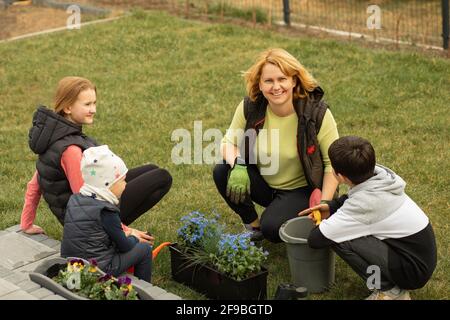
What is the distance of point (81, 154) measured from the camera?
5047 mm

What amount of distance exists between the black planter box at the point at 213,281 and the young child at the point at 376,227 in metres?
0.44

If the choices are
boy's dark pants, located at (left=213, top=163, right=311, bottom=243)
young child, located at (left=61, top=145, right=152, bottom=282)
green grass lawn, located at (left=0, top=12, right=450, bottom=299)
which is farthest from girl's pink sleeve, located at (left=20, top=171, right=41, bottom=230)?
boy's dark pants, located at (left=213, top=163, right=311, bottom=243)

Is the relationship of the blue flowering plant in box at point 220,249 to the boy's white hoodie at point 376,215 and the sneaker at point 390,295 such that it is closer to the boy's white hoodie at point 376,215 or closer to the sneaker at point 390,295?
the boy's white hoodie at point 376,215

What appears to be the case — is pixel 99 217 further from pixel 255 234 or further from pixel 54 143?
pixel 255 234

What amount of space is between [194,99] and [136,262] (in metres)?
4.35

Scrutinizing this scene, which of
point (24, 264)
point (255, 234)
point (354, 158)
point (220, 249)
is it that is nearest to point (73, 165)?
point (24, 264)

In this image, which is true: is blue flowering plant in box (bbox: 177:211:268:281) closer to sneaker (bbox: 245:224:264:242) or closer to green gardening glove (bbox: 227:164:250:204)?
green gardening glove (bbox: 227:164:250:204)

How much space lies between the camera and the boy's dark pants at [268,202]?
17.5ft

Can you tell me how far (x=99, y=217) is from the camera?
460 cm

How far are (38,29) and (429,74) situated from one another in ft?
19.4

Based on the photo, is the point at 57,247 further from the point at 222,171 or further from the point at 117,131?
the point at 117,131

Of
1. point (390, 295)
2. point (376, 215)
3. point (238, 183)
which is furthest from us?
point (238, 183)
